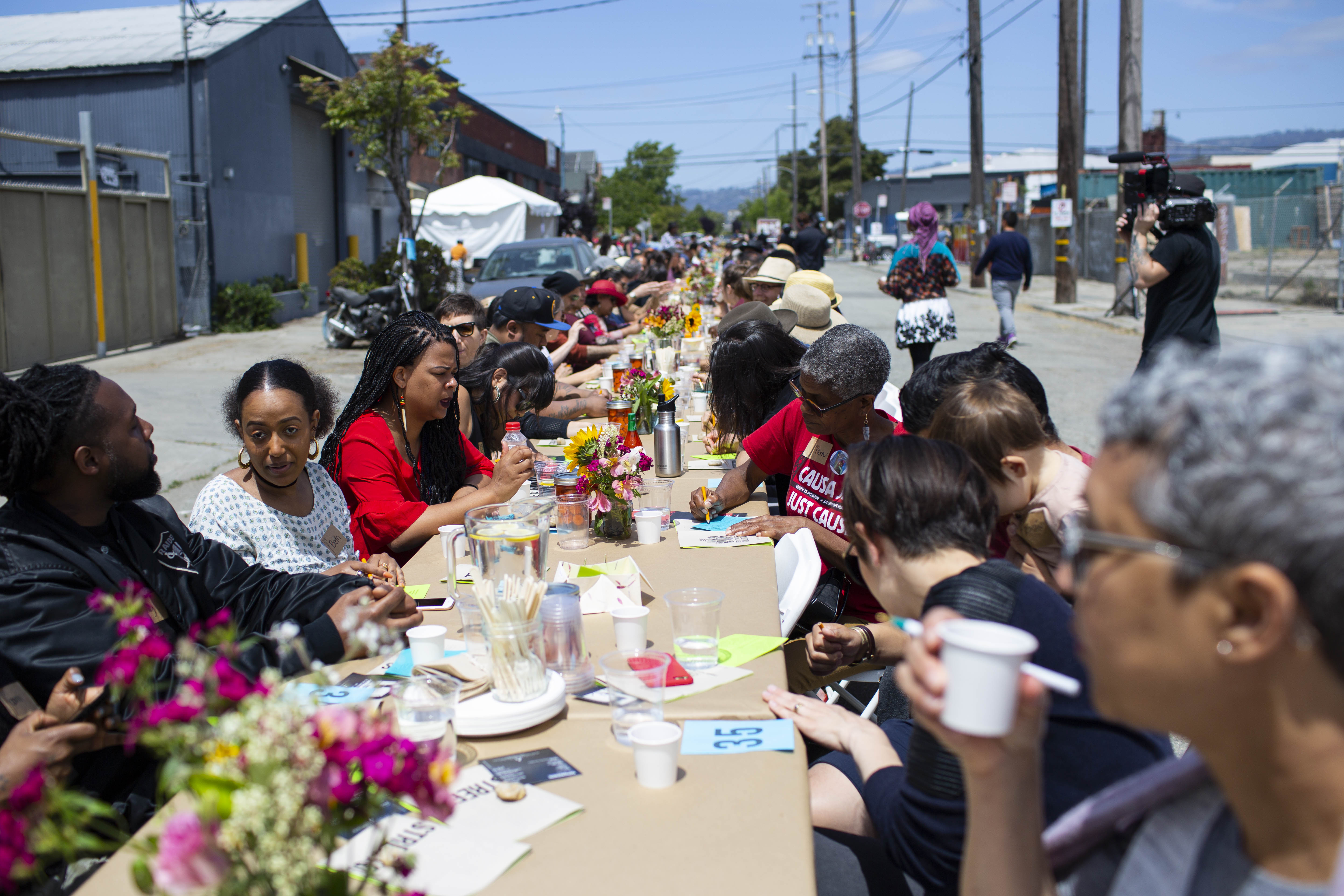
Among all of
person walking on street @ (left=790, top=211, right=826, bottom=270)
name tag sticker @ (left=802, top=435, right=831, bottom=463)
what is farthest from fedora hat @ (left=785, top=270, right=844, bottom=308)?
person walking on street @ (left=790, top=211, right=826, bottom=270)

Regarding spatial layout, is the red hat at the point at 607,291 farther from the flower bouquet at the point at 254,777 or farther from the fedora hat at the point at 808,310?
the flower bouquet at the point at 254,777

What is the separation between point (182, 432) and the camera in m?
9.96

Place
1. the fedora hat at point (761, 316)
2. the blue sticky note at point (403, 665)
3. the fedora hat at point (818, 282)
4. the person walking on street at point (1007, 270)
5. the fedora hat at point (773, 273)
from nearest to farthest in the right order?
the blue sticky note at point (403, 665) → the fedora hat at point (761, 316) → the fedora hat at point (818, 282) → the fedora hat at point (773, 273) → the person walking on street at point (1007, 270)

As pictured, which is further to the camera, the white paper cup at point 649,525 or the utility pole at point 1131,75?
the utility pole at point 1131,75

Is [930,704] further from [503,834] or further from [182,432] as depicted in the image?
[182,432]

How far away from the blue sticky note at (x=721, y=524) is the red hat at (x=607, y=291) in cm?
757

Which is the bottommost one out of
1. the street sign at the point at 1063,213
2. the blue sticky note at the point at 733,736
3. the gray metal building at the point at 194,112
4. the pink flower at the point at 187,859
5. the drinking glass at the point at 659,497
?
the blue sticky note at the point at 733,736

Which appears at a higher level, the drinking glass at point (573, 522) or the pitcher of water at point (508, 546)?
the pitcher of water at point (508, 546)

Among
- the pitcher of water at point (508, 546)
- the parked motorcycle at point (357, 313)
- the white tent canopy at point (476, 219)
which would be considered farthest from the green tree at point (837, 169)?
the pitcher of water at point (508, 546)

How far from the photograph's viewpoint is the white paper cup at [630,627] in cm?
255

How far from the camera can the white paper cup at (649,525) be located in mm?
3771

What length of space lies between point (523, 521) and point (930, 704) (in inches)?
64.4

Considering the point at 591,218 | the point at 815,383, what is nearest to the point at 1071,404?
the point at 815,383

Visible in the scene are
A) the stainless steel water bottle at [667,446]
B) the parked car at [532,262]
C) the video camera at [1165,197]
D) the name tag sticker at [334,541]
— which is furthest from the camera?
the parked car at [532,262]
